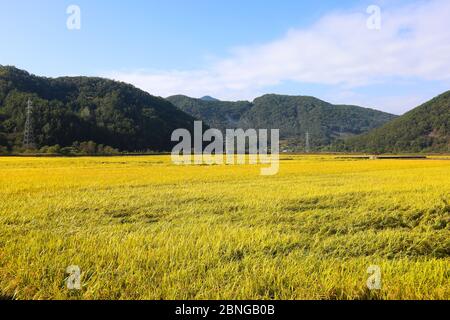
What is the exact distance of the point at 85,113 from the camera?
121562 mm

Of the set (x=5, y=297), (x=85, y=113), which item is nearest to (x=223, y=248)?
(x=5, y=297)

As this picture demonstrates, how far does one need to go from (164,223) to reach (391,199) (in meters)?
8.93

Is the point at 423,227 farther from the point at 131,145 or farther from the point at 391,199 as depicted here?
the point at 131,145

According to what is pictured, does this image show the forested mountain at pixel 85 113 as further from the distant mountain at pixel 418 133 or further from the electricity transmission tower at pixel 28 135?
the distant mountain at pixel 418 133

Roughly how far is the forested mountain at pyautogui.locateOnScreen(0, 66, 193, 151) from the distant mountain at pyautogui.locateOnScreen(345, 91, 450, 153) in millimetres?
79161

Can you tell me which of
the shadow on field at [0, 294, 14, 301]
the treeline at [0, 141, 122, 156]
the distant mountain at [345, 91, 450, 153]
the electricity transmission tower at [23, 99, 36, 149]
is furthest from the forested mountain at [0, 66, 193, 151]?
the shadow on field at [0, 294, 14, 301]

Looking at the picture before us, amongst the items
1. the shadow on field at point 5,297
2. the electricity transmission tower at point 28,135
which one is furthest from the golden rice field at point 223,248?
the electricity transmission tower at point 28,135

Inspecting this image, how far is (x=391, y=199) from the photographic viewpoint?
1431 centimetres

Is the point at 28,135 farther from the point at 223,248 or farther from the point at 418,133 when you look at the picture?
the point at 418,133

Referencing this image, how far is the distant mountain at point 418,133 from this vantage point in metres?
149

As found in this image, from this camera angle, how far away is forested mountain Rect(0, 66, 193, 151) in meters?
96.2

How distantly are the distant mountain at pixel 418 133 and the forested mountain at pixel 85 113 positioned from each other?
260ft

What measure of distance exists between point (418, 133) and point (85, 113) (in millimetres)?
126924

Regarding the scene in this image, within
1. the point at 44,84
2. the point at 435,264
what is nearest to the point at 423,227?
the point at 435,264
